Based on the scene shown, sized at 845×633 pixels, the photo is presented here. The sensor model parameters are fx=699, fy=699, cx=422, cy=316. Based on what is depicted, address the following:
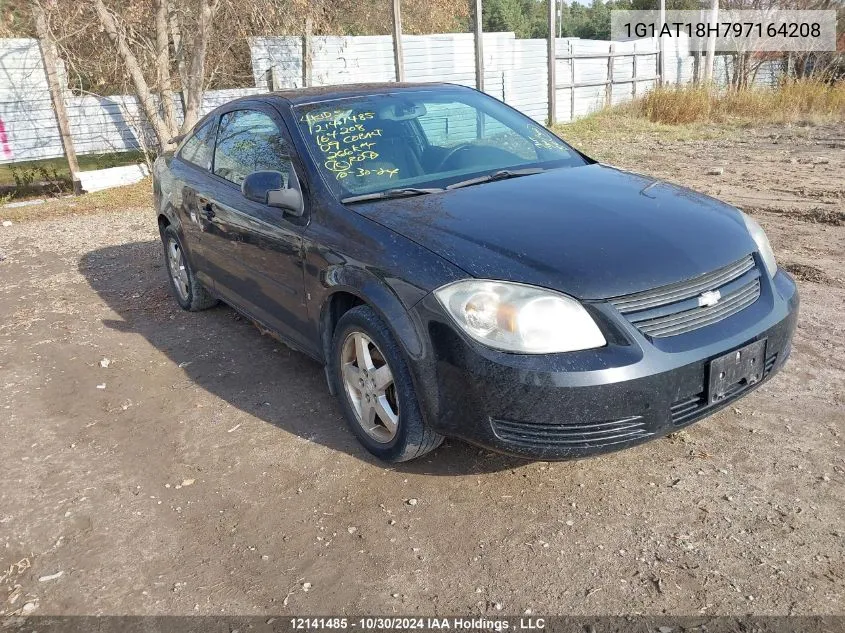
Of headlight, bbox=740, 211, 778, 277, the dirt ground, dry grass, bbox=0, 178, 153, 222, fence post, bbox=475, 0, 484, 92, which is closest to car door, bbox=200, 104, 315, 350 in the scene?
the dirt ground

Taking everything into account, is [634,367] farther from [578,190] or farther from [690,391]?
[578,190]

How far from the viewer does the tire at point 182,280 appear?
5.33 meters

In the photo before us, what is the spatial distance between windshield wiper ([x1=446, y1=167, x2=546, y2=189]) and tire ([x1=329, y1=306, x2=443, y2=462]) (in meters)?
0.87

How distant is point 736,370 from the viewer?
2.69 m

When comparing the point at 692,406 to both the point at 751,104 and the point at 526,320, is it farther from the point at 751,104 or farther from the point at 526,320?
the point at 751,104

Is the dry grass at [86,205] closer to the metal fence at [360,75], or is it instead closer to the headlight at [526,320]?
the metal fence at [360,75]

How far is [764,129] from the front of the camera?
46.6 ft

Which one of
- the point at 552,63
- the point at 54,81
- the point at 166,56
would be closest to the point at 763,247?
the point at 54,81

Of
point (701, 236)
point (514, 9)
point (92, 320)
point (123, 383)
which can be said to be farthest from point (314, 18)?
point (514, 9)

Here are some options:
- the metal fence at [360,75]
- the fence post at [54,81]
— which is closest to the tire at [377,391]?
the fence post at [54,81]

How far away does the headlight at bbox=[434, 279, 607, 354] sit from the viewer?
250 centimetres

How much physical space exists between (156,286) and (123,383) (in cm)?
220

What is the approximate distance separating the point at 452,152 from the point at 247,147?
51.1 inches

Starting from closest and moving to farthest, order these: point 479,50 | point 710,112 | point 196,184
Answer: point 196,184, point 479,50, point 710,112
